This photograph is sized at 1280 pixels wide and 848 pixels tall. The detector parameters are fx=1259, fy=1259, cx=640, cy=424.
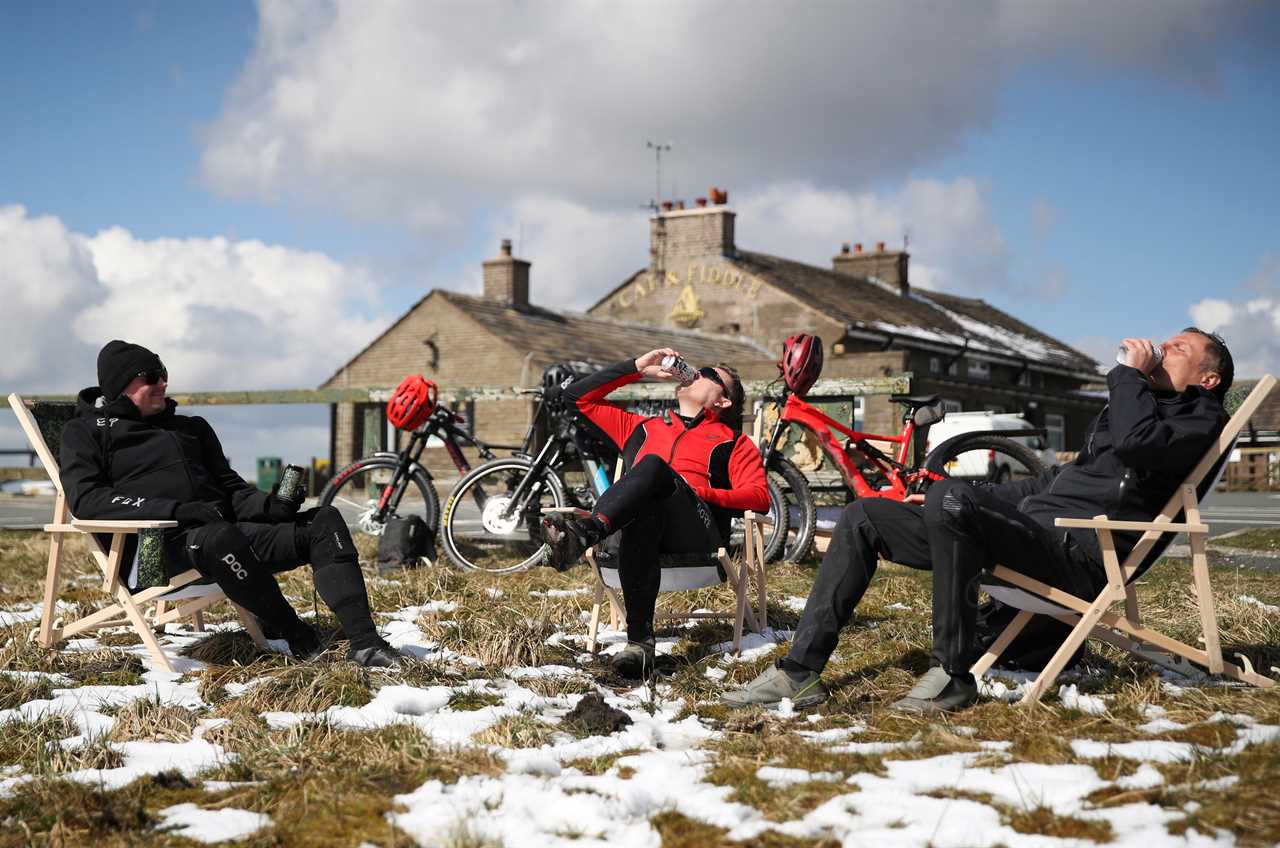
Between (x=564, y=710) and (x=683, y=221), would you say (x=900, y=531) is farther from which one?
(x=683, y=221)

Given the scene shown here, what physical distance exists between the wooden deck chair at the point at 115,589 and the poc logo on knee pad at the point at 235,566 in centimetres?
17

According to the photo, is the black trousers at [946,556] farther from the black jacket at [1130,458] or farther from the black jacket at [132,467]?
the black jacket at [132,467]

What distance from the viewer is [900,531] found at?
13.9ft

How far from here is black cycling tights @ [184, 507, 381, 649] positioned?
15.7 feet

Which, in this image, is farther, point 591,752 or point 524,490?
point 524,490

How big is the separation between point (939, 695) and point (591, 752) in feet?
3.83

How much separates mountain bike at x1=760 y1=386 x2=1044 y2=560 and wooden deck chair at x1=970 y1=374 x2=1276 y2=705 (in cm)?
369

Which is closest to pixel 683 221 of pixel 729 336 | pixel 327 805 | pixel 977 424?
pixel 729 336

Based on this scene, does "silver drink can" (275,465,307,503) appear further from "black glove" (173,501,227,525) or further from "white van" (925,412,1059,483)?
"white van" (925,412,1059,483)

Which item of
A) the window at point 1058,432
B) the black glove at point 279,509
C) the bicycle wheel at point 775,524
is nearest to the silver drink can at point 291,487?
the black glove at point 279,509

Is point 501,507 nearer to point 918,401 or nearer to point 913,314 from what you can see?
point 918,401

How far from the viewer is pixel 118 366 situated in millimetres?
5145

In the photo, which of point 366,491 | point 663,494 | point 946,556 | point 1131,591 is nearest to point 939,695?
point 946,556

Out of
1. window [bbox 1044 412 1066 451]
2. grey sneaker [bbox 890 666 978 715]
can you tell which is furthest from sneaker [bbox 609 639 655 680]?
window [bbox 1044 412 1066 451]
